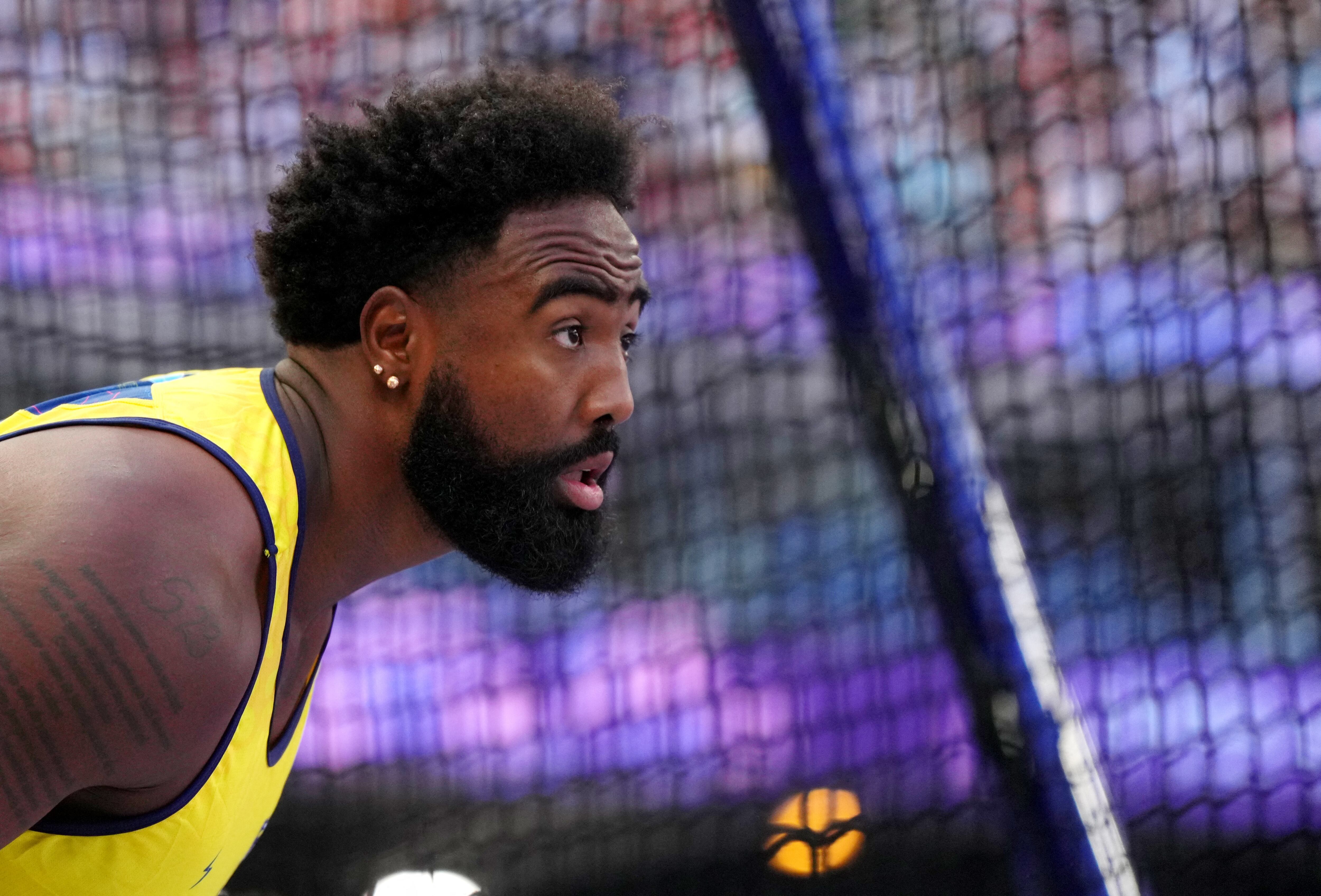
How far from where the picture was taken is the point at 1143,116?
189cm

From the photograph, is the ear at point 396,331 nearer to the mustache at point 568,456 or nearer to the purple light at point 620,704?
the mustache at point 568,456

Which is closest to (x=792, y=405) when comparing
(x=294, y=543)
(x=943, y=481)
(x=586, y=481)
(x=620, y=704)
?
(x=943, y=481)

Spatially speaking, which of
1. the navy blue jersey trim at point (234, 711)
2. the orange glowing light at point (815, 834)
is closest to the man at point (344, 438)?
the navy blue jersey trim at point (234, 711)

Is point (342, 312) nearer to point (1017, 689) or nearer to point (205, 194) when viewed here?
point (1017, 689)

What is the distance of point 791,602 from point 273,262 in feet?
3.79

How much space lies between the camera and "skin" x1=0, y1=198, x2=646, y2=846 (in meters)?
0.64

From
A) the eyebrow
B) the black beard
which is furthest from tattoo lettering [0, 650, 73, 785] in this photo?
the eyebrow

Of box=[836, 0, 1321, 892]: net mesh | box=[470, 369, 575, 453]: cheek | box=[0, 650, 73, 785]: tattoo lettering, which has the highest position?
box=[836, 0, 1321, 892]: net mesh

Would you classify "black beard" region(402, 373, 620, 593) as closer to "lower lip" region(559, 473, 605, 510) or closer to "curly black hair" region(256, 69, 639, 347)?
"lower lip" region(559, 473, 605, 510)

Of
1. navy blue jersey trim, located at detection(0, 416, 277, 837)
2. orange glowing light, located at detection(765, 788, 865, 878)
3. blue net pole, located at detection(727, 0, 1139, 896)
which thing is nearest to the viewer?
navy blue jersey trim, located at detection(0, 416, 277, 837)

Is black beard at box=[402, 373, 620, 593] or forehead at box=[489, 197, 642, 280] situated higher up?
forehead at box=[489, 197, 642, 280]

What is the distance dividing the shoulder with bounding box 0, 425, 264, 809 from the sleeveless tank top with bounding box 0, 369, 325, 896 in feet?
0.10

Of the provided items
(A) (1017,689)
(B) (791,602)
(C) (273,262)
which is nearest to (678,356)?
(B) (791,602)

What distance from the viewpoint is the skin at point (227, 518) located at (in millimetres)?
641
